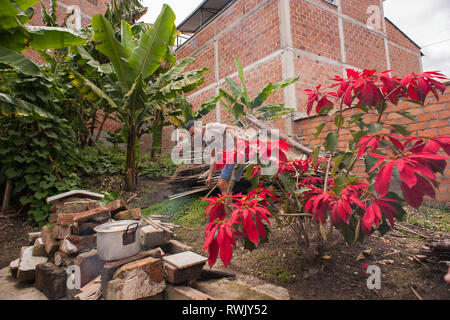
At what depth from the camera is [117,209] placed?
258cm

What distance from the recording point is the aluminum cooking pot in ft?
5.53

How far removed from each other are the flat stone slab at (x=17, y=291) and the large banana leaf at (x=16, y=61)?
2.36 metres

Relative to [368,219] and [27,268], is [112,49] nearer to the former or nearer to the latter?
[27,268]

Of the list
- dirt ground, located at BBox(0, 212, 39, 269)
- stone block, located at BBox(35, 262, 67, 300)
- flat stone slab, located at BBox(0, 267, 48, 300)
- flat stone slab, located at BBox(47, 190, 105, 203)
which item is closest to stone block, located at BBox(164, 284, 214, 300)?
stone block, located at BBox(35, 262, 67, 300)

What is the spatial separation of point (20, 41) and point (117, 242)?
3.08 metres

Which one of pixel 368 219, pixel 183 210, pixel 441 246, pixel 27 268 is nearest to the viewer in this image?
pixel 368 219

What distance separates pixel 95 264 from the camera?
191 centimetres

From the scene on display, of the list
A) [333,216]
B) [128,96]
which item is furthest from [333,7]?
[333,216]

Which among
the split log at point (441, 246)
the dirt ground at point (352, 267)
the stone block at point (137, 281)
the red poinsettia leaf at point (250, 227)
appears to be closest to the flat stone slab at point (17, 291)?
the stone block at point (137, 281)

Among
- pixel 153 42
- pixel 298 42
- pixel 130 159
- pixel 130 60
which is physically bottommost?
pixel 130 159

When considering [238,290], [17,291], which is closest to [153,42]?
[17,291]

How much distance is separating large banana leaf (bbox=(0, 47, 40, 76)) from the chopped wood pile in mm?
1648

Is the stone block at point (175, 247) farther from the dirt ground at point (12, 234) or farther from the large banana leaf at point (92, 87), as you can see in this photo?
the large banana leaf at point (92, 87)
